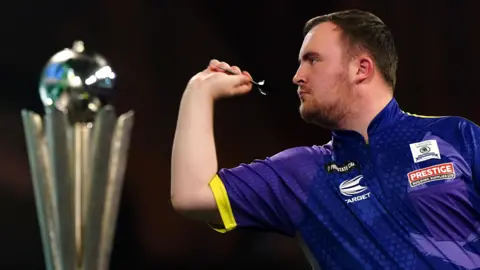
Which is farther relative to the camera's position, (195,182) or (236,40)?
(236,40)

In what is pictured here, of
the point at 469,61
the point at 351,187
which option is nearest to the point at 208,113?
the point at 351,187

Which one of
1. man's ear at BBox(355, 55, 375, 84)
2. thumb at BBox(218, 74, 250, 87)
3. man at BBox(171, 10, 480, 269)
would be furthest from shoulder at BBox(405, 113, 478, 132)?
thumb at BBox(218, 74, 250, 87)

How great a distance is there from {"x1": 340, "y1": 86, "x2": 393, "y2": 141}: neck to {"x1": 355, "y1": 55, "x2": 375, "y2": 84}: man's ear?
0.03 metres

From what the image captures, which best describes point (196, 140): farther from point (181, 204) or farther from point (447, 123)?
point (447, 123)

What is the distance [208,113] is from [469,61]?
1.01m

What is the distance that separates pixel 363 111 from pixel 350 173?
0.13 m

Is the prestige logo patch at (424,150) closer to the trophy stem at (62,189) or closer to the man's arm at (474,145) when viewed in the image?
the man's arm at (474,145)

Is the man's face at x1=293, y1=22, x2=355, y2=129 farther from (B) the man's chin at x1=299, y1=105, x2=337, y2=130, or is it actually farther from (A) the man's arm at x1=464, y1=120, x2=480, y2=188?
(A) the man's arm at x1=464, y1=120, x2=480, y2=188

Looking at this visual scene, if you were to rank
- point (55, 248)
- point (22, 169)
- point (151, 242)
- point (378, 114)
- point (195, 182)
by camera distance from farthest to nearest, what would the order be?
point (151, 242) → point (22, 169) → point (378, 114) → point (195, 182) → point (55, 248)

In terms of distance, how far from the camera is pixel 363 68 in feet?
4.62

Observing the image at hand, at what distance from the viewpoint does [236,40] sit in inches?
75.7

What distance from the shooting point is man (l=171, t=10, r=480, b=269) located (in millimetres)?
1245

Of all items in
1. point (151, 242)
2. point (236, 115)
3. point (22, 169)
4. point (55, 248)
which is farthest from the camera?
point (236, 115)

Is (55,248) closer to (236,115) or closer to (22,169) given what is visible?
(22,169)
